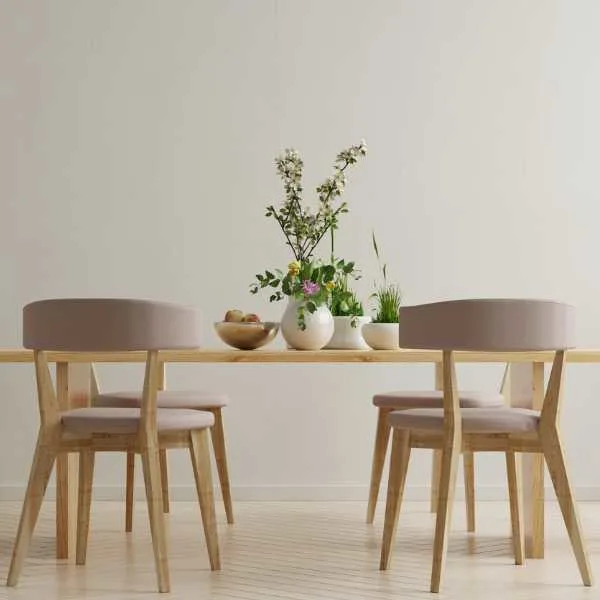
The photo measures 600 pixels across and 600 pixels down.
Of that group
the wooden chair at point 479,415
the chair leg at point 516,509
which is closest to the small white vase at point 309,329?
the wooden chair at point 479,415

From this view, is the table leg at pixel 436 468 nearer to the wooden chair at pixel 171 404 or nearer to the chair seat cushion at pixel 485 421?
the wooden chair at pixel 171 404

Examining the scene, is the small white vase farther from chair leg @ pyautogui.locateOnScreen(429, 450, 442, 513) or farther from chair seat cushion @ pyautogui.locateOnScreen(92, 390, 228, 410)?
chair leg @ pyautogui.locateOnScreen(429, 450, 442, 513)

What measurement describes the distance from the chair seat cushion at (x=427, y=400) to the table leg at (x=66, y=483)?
40.0 inches

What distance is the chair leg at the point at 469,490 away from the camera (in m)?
3.68

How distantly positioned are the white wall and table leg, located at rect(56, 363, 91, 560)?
4.34 ft

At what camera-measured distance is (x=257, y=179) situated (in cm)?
454

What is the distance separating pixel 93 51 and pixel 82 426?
2.23 m

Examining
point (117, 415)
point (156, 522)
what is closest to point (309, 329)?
point (117, 415)

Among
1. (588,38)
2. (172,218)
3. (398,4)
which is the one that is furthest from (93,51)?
(588,38)

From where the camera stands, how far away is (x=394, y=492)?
297 cm

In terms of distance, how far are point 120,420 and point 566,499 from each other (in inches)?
44.2

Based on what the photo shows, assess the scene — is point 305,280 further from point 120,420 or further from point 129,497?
A: point 129,497

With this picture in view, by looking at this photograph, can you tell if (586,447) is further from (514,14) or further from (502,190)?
(514,14)

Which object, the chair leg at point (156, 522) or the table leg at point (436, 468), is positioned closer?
the chair leg at point (156, 522)
